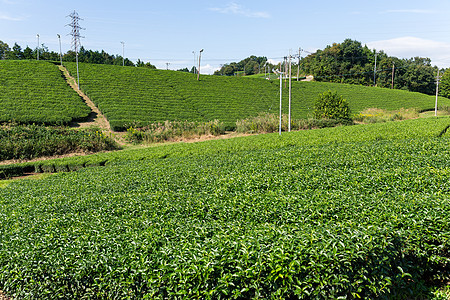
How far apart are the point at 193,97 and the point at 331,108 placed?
19989 mm

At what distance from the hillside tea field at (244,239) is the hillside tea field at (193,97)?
87.1 ft

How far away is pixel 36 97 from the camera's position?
35.6 meters

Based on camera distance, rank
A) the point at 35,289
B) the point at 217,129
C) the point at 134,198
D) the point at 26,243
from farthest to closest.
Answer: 1. the point at 217,129
2. the point at 134,198
3. the point at 26,243
4. the point at 35,289

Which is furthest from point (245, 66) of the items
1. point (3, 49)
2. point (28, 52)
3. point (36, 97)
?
point (36, 97)

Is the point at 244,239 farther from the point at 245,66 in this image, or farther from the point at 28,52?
the point at 245,66

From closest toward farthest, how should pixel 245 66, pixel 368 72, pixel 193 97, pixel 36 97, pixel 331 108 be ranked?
1. pixel 36 97
2. pixel 331 108
3. pixel 193 97
4. pixel 368 72
5. pixel 245 66

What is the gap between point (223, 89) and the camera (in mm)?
53781

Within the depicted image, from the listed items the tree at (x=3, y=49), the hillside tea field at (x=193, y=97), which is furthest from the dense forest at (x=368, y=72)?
the tree at (x=3, y=49)

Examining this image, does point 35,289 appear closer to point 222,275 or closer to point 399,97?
point 222,275

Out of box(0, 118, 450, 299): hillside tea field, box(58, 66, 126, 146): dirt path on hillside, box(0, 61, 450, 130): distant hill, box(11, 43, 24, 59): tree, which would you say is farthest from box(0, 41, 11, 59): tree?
box(0, 118, 450, 299): hillside tea field

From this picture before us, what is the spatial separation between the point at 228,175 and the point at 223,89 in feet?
149

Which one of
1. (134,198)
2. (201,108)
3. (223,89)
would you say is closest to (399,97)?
(223,89)

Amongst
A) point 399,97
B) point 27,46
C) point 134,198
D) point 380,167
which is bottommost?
point 134,198

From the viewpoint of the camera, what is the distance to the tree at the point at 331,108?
36812 mm
